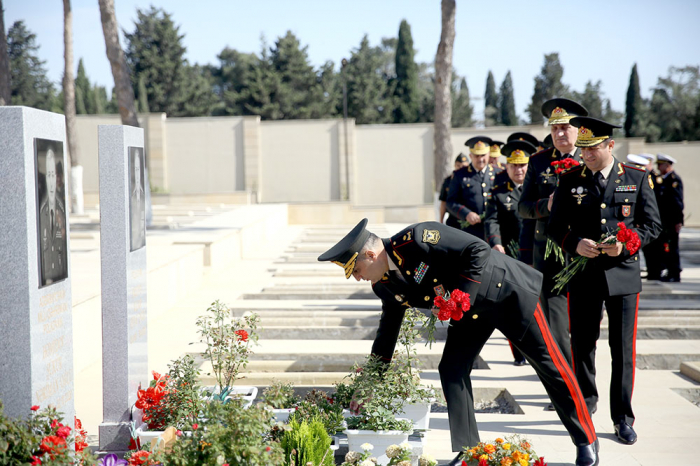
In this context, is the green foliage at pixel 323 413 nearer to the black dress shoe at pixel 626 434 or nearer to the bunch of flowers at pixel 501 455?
the bunch of flowers at pixel 501 455

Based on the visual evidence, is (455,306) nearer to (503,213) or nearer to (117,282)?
(117,282)

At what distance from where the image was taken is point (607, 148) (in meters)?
4.48

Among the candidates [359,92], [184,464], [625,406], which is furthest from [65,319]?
[359,92]

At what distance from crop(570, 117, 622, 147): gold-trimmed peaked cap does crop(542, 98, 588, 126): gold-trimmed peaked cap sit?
0.57 metres

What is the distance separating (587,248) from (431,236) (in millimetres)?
1409

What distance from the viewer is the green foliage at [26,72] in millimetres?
49531

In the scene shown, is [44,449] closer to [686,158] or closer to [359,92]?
[686,158]

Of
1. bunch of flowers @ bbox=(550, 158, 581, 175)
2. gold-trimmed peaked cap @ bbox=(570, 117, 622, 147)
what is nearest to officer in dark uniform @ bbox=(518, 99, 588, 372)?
bunch of flowers @ bbox=(550, 158, 581, 175)

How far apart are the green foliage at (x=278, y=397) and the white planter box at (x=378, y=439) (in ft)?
1.40

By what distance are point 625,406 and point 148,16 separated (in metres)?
50.0

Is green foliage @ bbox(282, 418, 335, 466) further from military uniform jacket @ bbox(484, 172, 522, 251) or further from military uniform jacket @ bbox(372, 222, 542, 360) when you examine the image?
military uniform jacket @ bbox(484, 172, 522, 251)

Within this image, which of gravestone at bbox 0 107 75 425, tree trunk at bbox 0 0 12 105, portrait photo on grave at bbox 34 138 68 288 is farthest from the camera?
tree trunk at bbox 0 0 12 105

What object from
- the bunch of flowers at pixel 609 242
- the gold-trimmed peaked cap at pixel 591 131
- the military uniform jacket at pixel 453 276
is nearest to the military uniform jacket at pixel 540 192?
the bunch of flowers at pixel 609 242

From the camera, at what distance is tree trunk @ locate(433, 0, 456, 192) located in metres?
17.5
